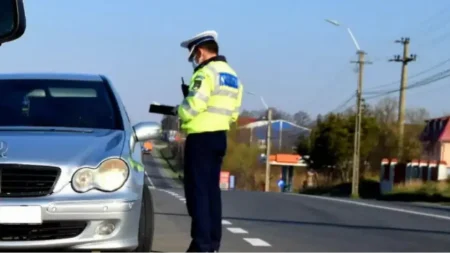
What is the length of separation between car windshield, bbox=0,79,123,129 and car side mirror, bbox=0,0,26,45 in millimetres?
3061

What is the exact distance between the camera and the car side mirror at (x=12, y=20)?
5.71 m

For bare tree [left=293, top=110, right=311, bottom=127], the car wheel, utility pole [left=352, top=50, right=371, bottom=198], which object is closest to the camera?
the car wheel

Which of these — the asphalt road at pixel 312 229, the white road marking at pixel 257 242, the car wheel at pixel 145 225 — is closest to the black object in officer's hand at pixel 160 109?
the car wheel at pixel 145 225

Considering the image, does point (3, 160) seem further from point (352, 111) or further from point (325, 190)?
point (352, 111)

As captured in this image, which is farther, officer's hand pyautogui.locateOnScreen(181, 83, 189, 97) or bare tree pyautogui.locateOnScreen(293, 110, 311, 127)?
bare tree pyautogui.locateOnScreen(293, 110, 311, 127)

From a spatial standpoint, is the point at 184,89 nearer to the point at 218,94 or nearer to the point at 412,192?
the point at 218,94

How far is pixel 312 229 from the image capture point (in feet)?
47.2

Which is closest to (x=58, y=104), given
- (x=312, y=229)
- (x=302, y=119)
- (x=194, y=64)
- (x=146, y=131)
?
(x=146, y=131)

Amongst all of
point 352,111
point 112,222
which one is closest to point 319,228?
point 112,222

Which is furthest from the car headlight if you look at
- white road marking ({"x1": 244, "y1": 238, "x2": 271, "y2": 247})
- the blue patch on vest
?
white road marking ({"x1": 244, "y1": 238, "x2": 271, "y2": 247})

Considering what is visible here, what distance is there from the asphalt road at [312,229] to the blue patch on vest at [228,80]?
255 cm

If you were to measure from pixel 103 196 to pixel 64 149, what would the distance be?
49 centimetres

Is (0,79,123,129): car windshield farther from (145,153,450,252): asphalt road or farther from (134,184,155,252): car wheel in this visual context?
(145,153,450,252): asphalt road

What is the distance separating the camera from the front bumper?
7605 mm
